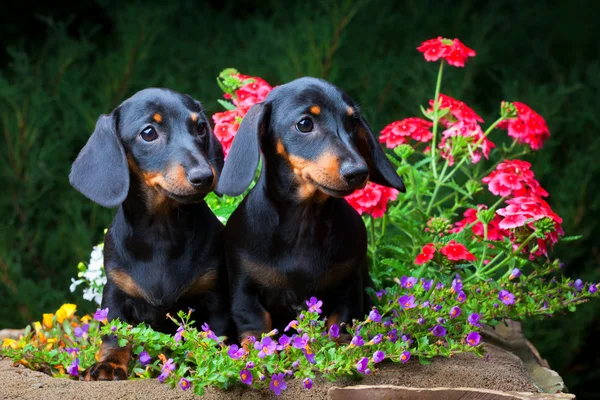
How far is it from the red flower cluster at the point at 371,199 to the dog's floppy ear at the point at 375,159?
1.28ft

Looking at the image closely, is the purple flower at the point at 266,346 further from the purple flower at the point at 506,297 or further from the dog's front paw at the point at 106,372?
the purple flower at the point at 506,297

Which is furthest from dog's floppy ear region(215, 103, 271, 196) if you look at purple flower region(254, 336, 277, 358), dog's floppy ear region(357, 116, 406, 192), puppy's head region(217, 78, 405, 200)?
purple flower region(254, 336, 277, 358)

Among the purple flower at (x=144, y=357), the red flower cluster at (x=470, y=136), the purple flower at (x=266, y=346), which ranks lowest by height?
the purple flower at (x=144, y=357)

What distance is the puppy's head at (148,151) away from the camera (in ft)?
9.64

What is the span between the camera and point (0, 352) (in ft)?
11.8

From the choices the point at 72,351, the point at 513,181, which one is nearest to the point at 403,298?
the point at 513,181

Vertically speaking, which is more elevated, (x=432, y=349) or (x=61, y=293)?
(x=432, y=349)

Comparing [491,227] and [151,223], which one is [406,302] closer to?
[491,227]

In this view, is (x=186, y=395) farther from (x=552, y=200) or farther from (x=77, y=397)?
(x=552, y=200)

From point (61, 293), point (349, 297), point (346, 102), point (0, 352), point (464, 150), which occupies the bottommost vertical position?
point (61, 293)

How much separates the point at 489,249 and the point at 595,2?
347 centimetres

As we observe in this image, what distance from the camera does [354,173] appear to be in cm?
276

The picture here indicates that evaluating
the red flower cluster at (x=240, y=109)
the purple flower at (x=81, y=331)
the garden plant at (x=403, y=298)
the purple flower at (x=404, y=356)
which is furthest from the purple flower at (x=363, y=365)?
the red flower cluster at (x=240, y=109)

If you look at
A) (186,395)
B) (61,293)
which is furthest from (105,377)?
(61,293)
